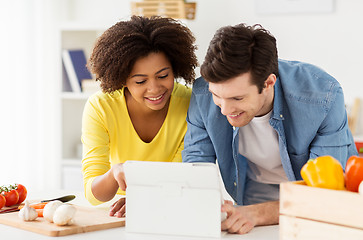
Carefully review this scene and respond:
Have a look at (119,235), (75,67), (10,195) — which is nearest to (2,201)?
(10,195)

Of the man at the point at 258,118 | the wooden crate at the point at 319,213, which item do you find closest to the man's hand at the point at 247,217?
the man at the point at 258,118

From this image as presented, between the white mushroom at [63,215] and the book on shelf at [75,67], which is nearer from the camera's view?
the white mushroom at [63,215]

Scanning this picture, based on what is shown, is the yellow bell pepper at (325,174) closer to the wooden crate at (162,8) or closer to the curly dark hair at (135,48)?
the curly dark hair at (135,48)

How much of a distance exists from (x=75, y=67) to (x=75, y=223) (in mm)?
2343

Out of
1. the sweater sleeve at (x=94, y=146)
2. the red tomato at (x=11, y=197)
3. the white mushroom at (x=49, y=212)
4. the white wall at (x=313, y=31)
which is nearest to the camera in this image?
the white mushroom at (x=49, y=212)

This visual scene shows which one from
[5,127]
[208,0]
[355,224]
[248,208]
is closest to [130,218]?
[248,208]

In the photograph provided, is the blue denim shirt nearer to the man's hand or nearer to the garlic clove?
the man's hand

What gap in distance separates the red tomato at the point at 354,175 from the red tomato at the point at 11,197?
1035 mm

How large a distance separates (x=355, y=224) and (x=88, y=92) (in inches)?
106

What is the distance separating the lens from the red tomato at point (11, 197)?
1.67 m

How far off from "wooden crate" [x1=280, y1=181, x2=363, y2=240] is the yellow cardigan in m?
0.80

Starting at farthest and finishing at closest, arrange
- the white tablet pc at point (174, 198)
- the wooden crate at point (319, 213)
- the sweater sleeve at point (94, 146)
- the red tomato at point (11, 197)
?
the sweater sleeve at point (94, 146), the red tomato at point (11, 197), the white tablet pc at point (174, 198), the wooden crate at point (319, 213)

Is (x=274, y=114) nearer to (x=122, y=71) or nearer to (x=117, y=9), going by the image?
(x=122, y=71)

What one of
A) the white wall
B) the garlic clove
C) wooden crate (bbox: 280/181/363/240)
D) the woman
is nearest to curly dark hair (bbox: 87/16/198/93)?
the woman
